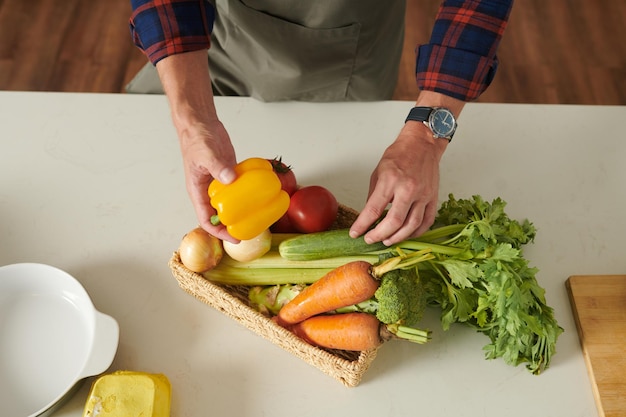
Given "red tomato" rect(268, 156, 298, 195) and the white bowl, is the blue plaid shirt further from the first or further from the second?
the white bowl

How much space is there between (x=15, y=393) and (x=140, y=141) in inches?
25.3

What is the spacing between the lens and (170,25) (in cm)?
130

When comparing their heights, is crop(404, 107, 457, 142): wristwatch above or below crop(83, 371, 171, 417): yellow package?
above

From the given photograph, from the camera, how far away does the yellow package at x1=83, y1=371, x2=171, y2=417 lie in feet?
3.52

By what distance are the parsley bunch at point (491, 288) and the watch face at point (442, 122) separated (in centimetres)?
17

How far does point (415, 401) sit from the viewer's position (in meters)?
1.21

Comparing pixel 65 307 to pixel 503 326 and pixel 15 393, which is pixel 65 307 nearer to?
pixel 15 393

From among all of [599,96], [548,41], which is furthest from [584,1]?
[599,96]

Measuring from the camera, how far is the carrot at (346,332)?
1.14m

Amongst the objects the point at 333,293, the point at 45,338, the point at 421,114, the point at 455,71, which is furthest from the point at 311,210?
the point at 45,338

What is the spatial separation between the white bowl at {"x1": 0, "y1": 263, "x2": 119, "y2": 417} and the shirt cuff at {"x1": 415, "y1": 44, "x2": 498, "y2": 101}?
0.82 meters

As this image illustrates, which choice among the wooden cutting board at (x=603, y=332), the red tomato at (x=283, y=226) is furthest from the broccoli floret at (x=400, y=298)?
the wooden cutting board at (x=603, y=332)

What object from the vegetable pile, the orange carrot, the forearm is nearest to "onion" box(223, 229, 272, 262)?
the vegetable pile

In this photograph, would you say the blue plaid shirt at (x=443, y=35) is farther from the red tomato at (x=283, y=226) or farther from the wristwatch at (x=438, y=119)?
the red tomato at (x=283, y=226)
